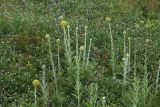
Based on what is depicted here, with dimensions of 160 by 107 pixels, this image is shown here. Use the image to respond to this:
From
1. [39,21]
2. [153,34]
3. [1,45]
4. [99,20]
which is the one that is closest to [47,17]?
[39,21]

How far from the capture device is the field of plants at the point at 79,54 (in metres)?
5.96

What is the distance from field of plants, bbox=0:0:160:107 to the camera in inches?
235

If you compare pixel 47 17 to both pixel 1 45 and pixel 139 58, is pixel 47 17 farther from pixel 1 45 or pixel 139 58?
pixel 139 58

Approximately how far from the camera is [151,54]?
7.43 meters

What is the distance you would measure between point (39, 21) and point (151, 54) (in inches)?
90.5

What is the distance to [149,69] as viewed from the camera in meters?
7.06

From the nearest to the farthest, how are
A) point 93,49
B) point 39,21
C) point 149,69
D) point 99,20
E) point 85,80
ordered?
1. point 85,80
2. point 149,69
3. point 93,49
4. point 39,21
5. point 99,20

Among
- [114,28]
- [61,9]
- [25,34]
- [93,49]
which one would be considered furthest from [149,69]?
[61,9]

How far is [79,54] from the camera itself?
6867mm

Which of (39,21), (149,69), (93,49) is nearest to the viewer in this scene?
(149,69)

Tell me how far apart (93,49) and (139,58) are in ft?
2.72

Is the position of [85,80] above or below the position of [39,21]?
below

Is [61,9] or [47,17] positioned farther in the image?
[61,9]

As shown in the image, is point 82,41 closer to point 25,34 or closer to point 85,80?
point 25,34
